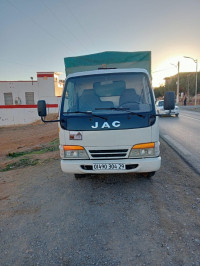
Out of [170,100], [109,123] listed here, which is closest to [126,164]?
[109,123]

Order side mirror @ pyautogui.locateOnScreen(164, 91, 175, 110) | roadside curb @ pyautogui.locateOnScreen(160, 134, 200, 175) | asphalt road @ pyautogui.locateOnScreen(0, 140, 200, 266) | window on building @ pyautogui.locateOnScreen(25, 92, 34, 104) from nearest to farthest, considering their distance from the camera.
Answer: asphalt road @ pyautogui.locateOnScreen(0, 140, 200, 266)
side mirror @ pyautogui.locateOnScreen(164, 91, 175, 110)
roadside curb @ pyautogui.locateOnScreen(160, 134, 200, 175)
window on building @ pyautogui.locateOnScreen(25, 92, 34, 104)

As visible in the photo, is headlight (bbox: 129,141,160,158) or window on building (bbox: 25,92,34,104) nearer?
headlight (bbox: 129,141,160,158)

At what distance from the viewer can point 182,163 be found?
5.43m

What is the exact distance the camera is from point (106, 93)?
13.5 ft

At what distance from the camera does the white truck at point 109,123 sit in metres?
3.43

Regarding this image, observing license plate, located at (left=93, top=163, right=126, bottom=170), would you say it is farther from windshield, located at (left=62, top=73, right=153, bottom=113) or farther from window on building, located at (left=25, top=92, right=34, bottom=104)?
window on building, located at (left=25, top=92, right=34, bottom=104)

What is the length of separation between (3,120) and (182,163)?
23282mm

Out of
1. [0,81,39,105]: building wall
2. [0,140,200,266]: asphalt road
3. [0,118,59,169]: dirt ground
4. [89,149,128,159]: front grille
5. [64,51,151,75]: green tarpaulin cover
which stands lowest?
[0,118,59,169]: dirt ground

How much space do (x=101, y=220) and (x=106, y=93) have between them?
7.73ft

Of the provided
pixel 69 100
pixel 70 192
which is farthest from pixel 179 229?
pixel 69 100

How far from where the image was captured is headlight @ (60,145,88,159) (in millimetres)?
3588

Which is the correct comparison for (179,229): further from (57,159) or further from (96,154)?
(57,159)

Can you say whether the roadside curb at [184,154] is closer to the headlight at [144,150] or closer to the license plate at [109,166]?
the headlight at [144,150]

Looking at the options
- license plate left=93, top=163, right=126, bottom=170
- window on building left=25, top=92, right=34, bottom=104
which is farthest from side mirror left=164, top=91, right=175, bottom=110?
window on building left=25, top=92, right=34, bottom=104
